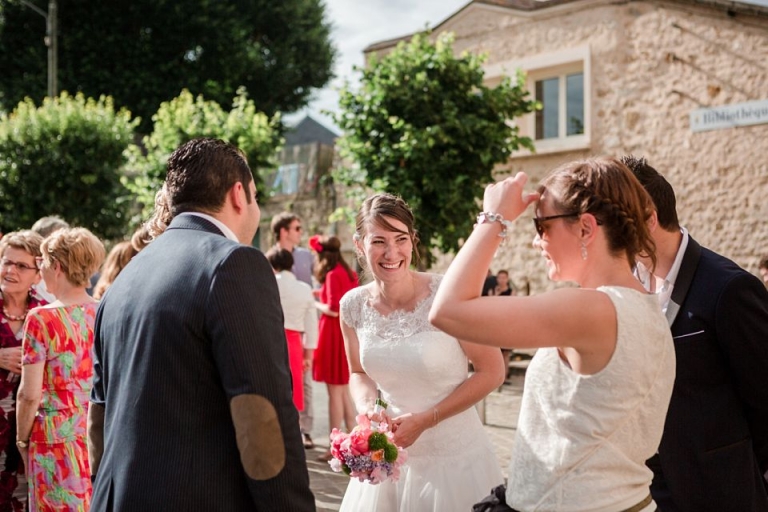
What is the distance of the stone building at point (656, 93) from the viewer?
12953 mm

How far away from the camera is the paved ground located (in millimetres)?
6760

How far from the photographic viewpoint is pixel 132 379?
2.25 m

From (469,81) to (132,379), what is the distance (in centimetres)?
1020

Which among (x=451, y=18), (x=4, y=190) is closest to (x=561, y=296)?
(x=451, y=18)

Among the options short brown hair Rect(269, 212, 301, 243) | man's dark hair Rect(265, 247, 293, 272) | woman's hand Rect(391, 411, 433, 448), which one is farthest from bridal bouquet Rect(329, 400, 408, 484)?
short brown hair Rect(269, 212, 301, 243)

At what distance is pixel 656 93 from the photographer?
13906mm

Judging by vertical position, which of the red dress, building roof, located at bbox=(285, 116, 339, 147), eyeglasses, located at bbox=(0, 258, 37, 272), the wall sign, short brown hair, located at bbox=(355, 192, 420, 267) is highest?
building roof, located at bbox=(285, 116, 339, 147)

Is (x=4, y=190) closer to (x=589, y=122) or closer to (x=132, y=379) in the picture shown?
(x=589, y=122)

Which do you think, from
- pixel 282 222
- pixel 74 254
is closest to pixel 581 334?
→ pixel 74 254

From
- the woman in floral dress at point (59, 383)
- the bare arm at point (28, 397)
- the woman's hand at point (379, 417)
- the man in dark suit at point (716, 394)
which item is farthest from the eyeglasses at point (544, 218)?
the bare arm at point (28, 397)

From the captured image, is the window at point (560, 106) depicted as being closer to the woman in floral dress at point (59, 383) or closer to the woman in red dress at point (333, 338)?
the woman in red dress at point (333, 338)

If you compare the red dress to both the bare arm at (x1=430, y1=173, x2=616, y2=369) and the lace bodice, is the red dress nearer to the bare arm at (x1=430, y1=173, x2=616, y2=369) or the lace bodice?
the lace bodice

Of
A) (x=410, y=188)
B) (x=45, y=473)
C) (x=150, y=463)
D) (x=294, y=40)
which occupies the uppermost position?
(x=294, y=40)

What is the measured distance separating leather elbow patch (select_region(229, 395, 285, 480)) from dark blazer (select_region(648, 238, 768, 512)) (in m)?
1.52
